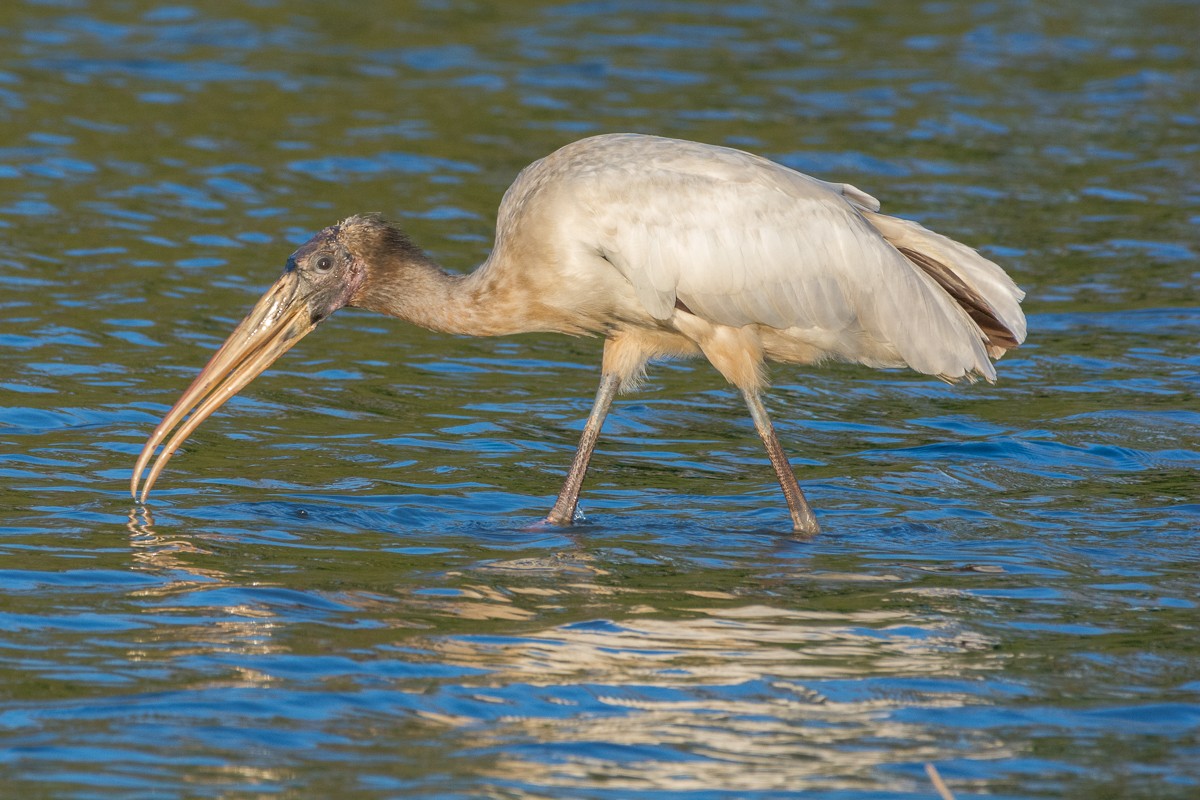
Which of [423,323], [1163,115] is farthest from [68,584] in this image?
[1163,115]

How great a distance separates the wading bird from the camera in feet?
29.6

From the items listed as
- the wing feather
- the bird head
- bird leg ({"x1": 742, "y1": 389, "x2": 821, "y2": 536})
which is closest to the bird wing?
the wing feather

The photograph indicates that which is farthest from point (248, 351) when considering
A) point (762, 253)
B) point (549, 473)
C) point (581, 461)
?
point (762, 253)

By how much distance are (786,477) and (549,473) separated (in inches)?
66.1

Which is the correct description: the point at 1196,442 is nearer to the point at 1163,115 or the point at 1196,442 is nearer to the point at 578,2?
the point at 1163,115

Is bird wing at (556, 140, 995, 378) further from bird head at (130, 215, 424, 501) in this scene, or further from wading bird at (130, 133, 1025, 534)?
bird head at (130, 215, 424, 501)

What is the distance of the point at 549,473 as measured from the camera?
34.2 feet

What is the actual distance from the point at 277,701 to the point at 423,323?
3.37 metres

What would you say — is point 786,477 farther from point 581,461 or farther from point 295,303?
point 295,303

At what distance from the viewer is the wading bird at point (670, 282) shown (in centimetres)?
902

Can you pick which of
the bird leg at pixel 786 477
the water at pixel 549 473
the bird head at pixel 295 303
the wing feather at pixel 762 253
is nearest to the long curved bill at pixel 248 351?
the bird head at pixel 295 303

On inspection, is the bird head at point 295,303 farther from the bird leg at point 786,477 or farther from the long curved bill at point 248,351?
Result: the bird leg at point 786,477

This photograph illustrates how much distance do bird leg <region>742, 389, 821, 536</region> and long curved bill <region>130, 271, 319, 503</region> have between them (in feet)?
7.57

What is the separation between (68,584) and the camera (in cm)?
789
